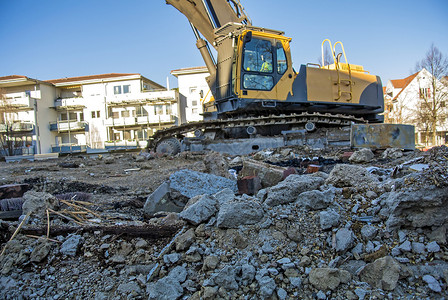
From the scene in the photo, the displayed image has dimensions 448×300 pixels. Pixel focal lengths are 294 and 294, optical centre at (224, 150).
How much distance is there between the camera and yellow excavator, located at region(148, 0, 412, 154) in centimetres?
913

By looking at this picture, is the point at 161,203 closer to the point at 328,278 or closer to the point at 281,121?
the point at 328,278

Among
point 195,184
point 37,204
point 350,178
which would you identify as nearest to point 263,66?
point 195,184

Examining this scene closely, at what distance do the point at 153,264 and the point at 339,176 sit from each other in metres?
2.08

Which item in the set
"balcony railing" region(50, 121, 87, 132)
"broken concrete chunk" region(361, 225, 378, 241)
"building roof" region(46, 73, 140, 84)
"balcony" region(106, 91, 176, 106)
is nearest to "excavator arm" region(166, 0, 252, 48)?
"broken concrete chunk" region(361, 225, 378, 241)

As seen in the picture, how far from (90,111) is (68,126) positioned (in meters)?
3.42

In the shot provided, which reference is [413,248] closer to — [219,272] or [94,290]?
[219,272]

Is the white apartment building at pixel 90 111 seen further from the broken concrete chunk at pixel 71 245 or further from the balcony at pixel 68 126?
the broken concrete chunk at pixel 71 245

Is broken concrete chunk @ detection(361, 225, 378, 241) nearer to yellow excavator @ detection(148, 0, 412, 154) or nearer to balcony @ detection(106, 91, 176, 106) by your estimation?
yellow excavator @ detection(148, 0, 412, 154)

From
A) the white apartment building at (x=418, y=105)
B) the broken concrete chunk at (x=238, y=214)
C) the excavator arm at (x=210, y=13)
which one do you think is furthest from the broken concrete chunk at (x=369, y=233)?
the white apartment building at (x=418, y=105)

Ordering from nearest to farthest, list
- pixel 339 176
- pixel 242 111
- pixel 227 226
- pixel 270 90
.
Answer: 1. pixel 227 226
2. pixel 339 176
3. pixel 270 90
4. pixel 242 111

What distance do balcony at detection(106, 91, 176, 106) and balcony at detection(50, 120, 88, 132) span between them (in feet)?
15.1

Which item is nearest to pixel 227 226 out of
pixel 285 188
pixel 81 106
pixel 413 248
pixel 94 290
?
pixel 285 188

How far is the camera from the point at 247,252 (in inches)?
77.6

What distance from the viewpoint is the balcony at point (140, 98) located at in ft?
121
